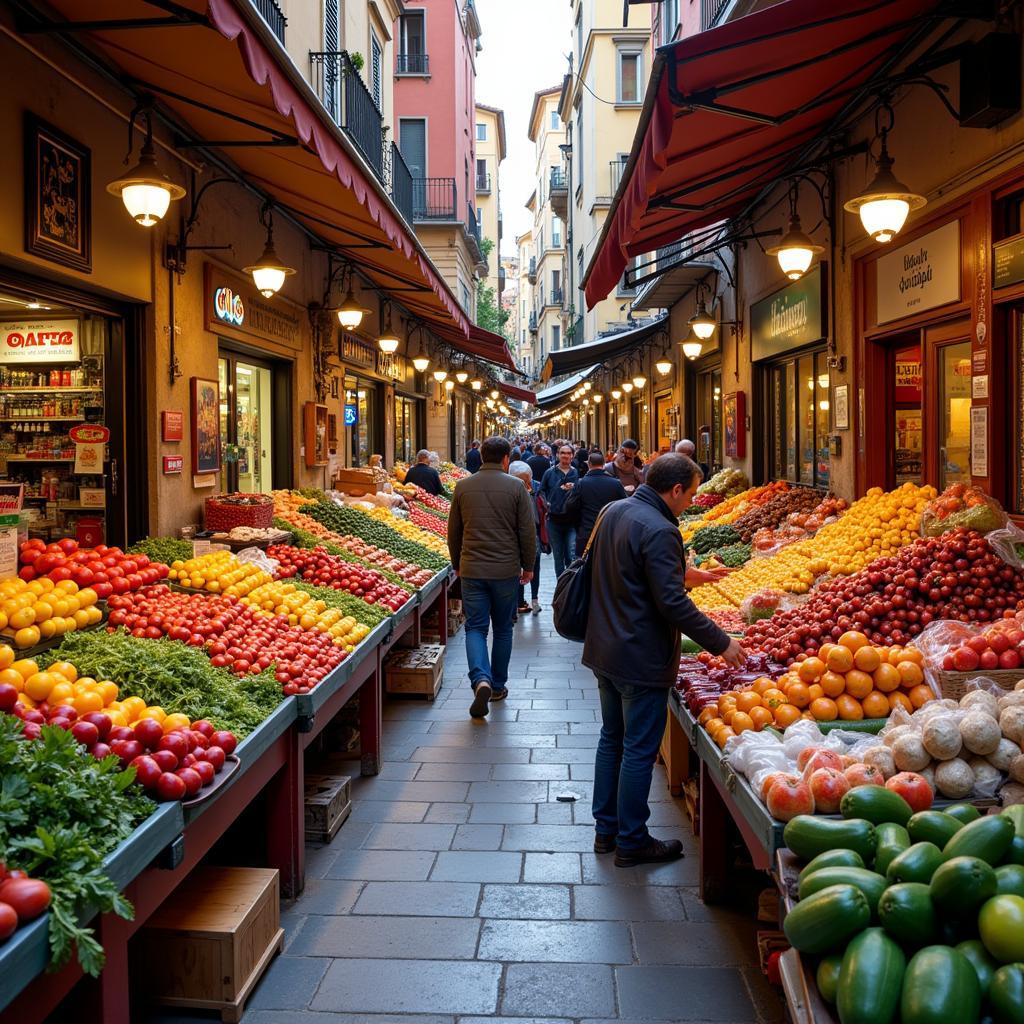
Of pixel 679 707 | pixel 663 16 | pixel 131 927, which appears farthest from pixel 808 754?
pixel 663 16

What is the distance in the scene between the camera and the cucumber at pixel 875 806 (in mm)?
2971

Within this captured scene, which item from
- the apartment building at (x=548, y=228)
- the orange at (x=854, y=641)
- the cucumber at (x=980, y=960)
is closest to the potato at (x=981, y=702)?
the orange at (x=854, y=641)

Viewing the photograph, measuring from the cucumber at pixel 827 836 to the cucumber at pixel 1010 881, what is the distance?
45 cm

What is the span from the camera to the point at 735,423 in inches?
518

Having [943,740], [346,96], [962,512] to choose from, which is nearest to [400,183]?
[346,96]

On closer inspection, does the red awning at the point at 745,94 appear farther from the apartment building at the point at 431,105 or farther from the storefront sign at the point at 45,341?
the apartment building at the point at 431,105

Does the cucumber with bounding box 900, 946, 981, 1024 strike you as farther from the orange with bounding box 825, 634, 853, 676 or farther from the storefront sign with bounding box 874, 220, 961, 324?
the storefront sign with bounding box 874, 220, 961, 324

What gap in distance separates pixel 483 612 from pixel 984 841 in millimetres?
5378

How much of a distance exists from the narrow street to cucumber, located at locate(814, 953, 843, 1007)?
122 cm

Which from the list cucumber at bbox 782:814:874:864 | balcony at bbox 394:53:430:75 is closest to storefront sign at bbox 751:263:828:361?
cucumber at bbox 782:814:874:864

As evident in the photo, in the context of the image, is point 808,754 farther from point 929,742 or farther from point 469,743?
point 469,743

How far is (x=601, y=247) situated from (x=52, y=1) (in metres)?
5.02

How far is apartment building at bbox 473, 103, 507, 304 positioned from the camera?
5238cm

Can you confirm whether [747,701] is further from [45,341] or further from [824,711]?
[45,341]
